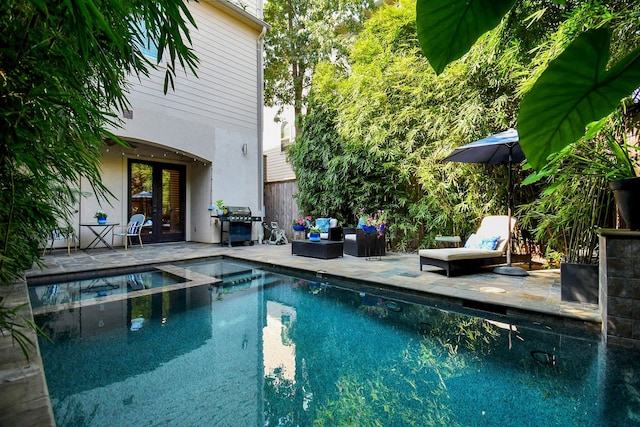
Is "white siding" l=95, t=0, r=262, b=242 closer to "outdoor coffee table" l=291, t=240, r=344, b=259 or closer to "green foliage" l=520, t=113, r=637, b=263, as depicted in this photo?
"outdoor coffee table" l=291, t=240, r=344, b=259

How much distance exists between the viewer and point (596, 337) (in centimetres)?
289

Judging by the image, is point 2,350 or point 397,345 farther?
point 397,345

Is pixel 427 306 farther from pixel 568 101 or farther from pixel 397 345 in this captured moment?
pixel 568 101

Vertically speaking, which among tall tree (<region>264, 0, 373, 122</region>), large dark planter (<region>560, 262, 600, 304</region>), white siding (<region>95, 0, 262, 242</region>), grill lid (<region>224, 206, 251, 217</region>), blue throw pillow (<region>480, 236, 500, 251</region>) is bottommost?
large dark planter (<region>560, 262, 600, 304</region>)

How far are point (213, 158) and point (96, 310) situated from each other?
6055 millimetres

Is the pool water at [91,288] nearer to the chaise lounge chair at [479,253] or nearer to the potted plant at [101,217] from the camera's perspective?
the potted plant at [101,217]

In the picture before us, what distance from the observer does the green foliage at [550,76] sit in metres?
0.42

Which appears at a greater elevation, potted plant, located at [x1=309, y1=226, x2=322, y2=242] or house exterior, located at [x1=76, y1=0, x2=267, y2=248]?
house exterior, located at [x1=76, y1=0, x2=267, y2=248]

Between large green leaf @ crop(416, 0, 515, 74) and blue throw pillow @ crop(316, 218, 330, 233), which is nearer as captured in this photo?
large green leaf @ crop(416, 0, 515, 74)

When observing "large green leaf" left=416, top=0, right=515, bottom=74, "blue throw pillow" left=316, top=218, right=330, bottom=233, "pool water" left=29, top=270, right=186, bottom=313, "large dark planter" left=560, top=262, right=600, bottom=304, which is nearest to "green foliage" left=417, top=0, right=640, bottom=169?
"large green leaf" left=416, top=0, right=515, bottom=74

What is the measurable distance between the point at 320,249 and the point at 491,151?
3485 millimetres

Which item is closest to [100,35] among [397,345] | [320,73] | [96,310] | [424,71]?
[397,345]

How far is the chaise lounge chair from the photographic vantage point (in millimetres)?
4836

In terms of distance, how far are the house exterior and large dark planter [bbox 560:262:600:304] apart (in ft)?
Answer: 25.4
